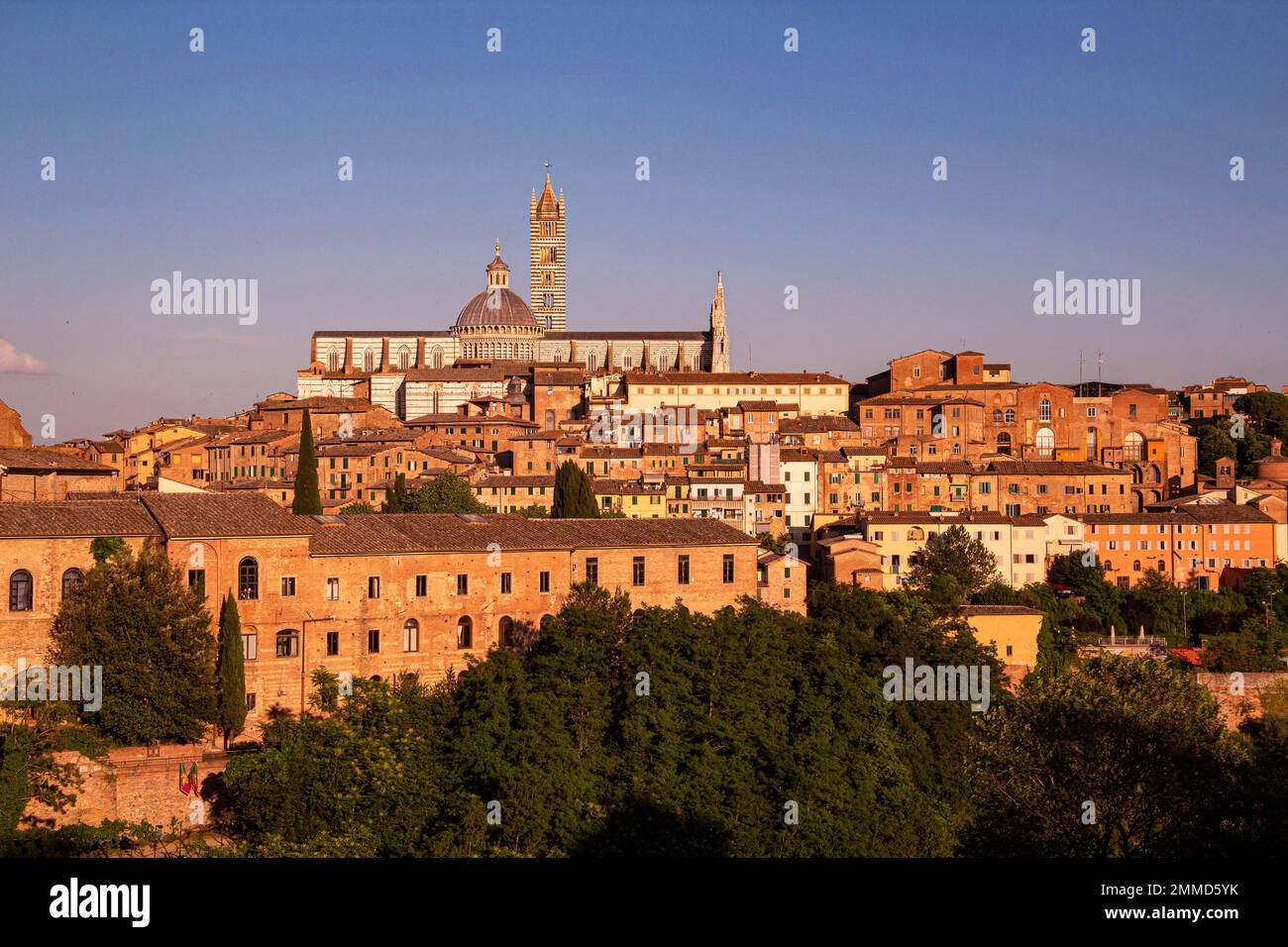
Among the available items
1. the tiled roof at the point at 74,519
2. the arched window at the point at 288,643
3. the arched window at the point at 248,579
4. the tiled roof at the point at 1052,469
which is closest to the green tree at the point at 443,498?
the arched window at the point at 288,643

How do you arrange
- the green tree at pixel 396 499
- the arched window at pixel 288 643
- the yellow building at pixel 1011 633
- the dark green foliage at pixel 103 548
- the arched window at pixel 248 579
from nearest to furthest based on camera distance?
the dark green foliage at pixel 103 548 < the arched window at pixel 248 579 < the arched window at pixel 288 643 < the yellow building at pixel 1011 633 < the green tree at pixel 396 499

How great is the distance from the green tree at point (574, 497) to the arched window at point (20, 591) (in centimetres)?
1978

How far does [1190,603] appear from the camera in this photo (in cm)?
4709

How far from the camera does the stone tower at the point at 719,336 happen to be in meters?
104

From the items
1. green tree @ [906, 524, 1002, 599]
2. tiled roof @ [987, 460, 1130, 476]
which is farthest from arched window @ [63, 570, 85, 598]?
tiled roof @ [987, 460, 1130, 476]

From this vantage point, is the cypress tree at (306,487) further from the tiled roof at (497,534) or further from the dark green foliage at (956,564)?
the dark green foliage at (956,564)

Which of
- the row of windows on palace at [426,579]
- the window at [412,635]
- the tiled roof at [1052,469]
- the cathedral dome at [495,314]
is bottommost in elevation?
the window at [412,635]

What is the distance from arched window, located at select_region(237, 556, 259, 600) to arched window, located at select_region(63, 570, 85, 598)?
2.86 m

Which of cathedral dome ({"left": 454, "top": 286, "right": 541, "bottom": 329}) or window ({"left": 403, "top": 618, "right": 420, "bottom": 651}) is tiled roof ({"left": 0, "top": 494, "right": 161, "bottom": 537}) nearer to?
window ({"left": 403, "top": 618, "right": 420, "bottom": 651})

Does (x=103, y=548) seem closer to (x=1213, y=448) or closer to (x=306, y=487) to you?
(x=306, y=487)

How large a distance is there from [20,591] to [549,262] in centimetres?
9574

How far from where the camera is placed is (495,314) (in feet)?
349
